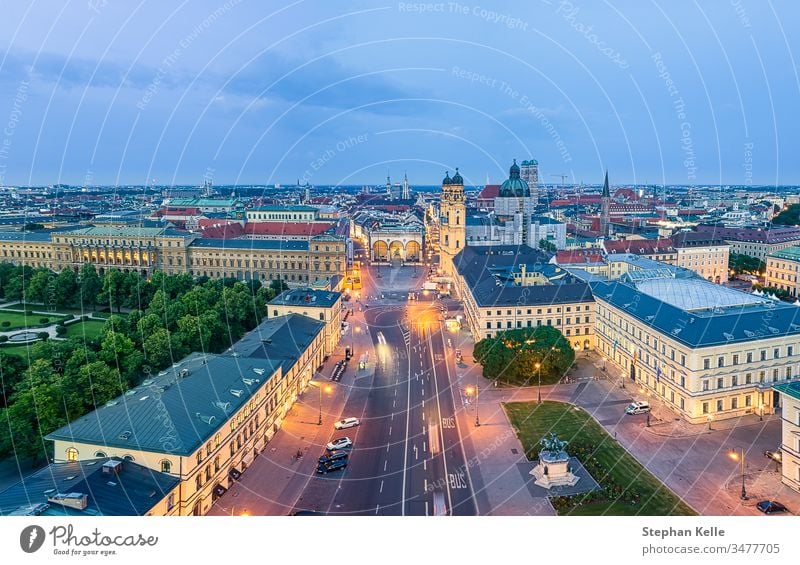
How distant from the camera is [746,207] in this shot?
165000 mm

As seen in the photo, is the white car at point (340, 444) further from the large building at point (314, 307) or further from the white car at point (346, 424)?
the large building at point (314, 307)

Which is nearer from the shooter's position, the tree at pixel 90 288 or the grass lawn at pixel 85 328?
the grass lawn at pixel 85 328

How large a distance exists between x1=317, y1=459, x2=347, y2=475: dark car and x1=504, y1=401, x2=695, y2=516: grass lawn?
387 inches

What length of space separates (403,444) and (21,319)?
50.3 metres

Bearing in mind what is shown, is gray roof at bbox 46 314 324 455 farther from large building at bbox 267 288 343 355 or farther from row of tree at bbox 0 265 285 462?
large building at bbox 267 288 343 355

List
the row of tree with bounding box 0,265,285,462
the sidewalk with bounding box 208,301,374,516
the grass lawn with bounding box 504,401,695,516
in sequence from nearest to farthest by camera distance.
A: 1. the grass lawn with bounding box 504,401,695,516
2. the sidewalk with bounding box 208,301,374,516
3. the row of tree with bounding box 0,265,285,462

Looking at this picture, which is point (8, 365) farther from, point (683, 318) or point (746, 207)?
point (746, 207)

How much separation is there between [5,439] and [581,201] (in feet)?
618

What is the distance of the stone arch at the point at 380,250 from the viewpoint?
110125 millimetres

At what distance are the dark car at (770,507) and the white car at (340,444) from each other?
1953 centimetres

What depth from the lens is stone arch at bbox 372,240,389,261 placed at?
11012 cm

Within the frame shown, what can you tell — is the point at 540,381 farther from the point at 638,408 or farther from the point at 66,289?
the point at 66,289

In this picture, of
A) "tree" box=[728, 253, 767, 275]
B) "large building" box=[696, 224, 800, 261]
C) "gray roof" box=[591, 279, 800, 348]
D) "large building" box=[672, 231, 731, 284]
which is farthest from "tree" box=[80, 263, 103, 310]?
"tree" box=[728, 253, 767, 275]

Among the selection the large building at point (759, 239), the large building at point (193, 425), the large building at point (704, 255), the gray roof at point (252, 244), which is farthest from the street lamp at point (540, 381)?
the large building at point (759, 239)
